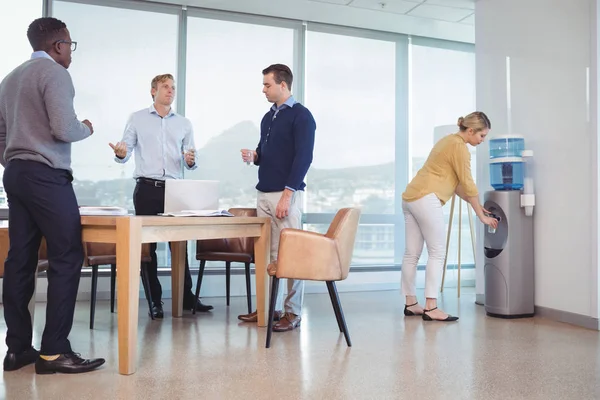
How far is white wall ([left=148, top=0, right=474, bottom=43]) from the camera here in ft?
18.2

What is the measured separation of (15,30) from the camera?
5.16 metres

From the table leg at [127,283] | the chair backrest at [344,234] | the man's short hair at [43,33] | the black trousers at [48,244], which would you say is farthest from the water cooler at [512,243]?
the man's short hair at [43,33]

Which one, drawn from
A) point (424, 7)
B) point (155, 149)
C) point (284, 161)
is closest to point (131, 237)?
point (284, 161)

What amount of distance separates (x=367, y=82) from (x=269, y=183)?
2827 millimetres

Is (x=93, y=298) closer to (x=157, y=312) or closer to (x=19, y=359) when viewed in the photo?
(x=157, y=312)

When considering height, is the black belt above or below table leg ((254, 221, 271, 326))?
above

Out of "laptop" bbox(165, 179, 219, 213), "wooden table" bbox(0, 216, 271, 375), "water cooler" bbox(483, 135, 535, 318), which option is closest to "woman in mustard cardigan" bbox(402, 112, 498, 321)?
"water cooler" bbox(483, 135, 535, 318)

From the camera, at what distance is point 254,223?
367cm

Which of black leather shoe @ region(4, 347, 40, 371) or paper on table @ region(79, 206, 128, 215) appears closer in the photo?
black leather shoe @ region(4, 347, 40, 371)

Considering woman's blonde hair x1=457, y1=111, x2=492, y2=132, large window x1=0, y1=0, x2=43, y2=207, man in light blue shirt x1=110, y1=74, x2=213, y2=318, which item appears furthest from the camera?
large window x1=0, y1=0, x2=43, y2=207

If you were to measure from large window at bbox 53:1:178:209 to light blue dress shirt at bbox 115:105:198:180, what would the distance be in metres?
1.01

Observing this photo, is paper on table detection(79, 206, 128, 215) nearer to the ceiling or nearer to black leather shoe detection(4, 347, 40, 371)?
black leather shoe detection(4, 347, 40, 371)

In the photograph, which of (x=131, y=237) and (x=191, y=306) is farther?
(x=191, y=306)

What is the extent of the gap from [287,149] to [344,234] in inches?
30.2
